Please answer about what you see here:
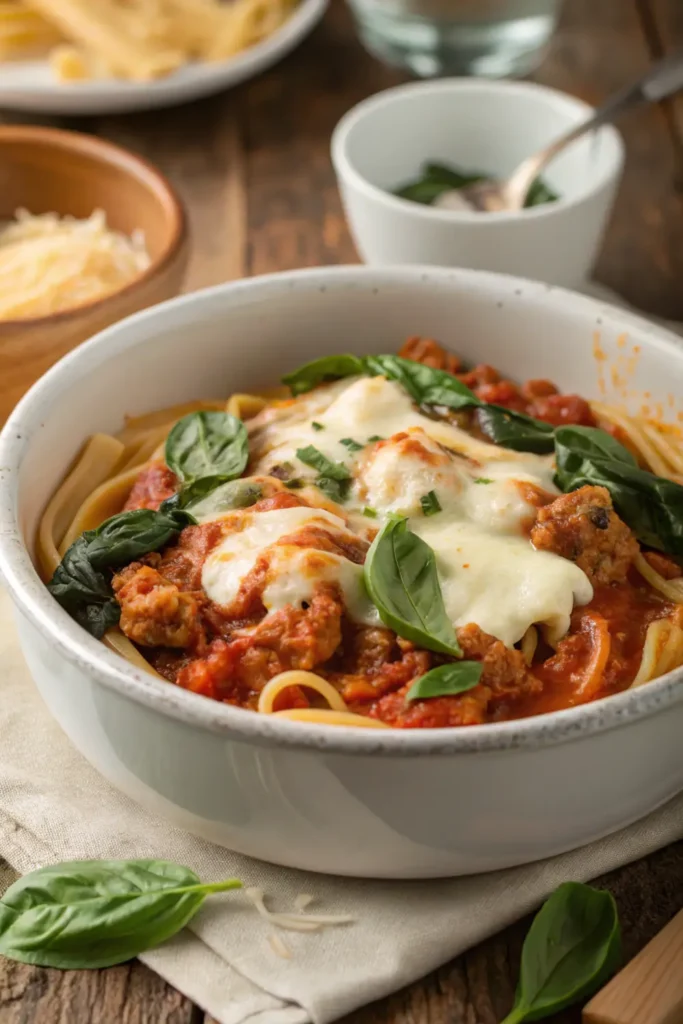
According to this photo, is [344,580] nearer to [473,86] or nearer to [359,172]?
[359,172]

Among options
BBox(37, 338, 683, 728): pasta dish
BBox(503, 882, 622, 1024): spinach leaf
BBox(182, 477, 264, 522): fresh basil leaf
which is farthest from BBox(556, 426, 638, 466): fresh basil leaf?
BBox(503, 882, 622, 1024): spinach leaf

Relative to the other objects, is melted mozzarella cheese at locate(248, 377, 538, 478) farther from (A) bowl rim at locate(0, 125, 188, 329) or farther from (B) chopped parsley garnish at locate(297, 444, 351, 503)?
(A) bowl rim at locate(0, 125, 188, 329)

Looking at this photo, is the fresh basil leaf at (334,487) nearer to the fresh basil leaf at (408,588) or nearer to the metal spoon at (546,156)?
the fresh basil leaf at (408,588)

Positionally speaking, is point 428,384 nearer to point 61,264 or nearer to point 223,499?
point 223,499

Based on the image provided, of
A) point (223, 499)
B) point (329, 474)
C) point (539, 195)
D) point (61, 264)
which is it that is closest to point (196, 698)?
point (223, 499)

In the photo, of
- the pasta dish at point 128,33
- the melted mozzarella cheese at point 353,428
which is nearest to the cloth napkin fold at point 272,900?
the melted mozzarella cheese at point 353,428
